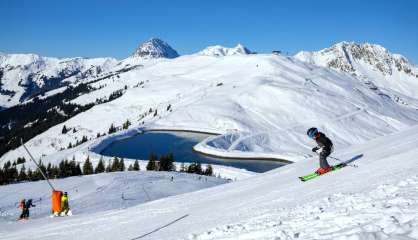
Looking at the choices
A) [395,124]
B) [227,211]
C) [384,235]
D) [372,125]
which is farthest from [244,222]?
[395,124]

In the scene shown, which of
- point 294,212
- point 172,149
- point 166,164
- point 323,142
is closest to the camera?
point 294,212

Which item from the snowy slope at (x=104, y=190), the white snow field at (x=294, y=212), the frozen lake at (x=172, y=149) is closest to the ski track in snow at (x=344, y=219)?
the white snow field at (x=294, y=212)

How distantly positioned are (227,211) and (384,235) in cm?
828

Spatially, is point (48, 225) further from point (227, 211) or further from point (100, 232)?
point (227, 211)

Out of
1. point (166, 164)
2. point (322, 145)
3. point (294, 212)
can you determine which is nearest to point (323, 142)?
point (322, 145)

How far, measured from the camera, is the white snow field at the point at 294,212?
906 cm

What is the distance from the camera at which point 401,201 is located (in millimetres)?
10133

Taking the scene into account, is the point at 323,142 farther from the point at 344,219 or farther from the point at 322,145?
the point at 344,219

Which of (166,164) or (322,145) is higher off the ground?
(322,145)

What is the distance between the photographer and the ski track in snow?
8.11m

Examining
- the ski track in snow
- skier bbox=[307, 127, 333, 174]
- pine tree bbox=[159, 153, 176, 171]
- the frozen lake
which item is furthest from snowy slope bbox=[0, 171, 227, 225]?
the frozen lake

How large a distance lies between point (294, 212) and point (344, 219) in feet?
8.79

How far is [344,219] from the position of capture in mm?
9539

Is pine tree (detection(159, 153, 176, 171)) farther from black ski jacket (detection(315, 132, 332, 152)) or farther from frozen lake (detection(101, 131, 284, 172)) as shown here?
black ski jacket (detection(315, 132, 332, 152))
